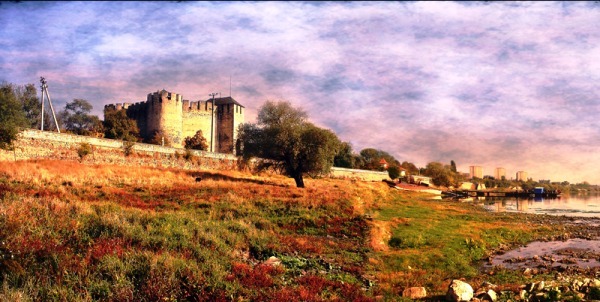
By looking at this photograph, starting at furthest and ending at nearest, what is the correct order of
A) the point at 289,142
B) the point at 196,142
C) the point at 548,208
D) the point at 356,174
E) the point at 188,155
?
1. the point at 356,174
2. the point at 196,142
3. the point at 188,155
4. the point at 548,208
5. the point at 289,142

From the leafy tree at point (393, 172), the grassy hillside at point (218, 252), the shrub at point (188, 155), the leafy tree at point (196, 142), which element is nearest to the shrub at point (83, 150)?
the shrub at point (188, 155)

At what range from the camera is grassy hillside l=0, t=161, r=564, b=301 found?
8781mm

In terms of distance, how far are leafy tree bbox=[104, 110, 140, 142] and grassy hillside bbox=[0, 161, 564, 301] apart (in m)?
41.9

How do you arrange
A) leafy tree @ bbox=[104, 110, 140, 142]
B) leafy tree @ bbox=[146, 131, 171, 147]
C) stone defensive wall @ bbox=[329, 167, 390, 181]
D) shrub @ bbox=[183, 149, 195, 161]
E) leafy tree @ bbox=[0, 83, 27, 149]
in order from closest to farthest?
leafy tree @ bbox=[0, 83, 27, 149], shrub @ bbox=[183, 149, 195, 161], leafy tree @ bbox=[104, 110, 140, 142], leafy tree @ bbox=[146, 131, 171, 147], stone defensive wall @ bbox=[329, 167, 390, 181]

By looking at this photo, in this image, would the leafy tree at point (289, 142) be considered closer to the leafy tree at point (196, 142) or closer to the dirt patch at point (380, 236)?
the dirt patch at point (380, 236)

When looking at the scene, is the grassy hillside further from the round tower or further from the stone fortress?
the stone fortress

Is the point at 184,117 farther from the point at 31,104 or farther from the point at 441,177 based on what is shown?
the point at 441,177

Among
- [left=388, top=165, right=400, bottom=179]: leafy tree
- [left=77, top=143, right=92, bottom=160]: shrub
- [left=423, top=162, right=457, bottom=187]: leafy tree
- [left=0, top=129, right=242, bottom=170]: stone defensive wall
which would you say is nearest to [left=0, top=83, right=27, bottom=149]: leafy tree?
[left=0, top=129, right=242, bottom=170]: stone defensive wall

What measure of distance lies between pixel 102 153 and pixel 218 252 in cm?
3837

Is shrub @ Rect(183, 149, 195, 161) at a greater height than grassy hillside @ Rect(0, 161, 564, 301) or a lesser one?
greater

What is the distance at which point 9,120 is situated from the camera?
117 feet

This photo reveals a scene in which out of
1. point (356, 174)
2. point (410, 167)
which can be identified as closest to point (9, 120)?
point (356, 174)

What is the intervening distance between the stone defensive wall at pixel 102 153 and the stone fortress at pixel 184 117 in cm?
1685

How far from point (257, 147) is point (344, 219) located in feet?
73.9
